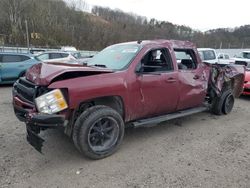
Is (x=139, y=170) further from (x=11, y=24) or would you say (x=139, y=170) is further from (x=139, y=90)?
(x=11, y=24)

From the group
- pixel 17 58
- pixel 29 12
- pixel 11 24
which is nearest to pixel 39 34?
pixel 11 24

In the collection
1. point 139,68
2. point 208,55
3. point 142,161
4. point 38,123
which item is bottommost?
point 142,161

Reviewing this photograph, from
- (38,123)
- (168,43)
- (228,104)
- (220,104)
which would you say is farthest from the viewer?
(228,104)

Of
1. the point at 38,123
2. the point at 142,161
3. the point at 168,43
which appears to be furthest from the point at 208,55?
the point at 38,123

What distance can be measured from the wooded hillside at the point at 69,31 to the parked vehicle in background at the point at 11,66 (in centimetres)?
2903

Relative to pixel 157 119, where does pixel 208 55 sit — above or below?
above

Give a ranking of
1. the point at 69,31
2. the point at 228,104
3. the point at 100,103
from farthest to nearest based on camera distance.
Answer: the point at 69,31, the point at 228,104, the point at 100,103

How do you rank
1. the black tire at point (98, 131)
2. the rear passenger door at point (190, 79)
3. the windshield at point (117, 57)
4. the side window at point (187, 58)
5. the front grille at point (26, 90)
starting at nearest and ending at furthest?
the black tire at point (98, 131) → the front grille at point (26, 90) → the windshield at point (117, 57) → the rear passenger door at point (190, 79) → the side window at point (187, 58)

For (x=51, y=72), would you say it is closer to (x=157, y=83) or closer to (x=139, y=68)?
(x=139, y=68)

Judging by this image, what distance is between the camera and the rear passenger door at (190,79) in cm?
488

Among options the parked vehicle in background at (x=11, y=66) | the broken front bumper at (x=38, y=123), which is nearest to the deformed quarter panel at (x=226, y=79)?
the broken front bumper at (x=38, y=123)

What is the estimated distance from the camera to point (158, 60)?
4.85 meters

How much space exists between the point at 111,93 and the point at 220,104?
3550 millimetres

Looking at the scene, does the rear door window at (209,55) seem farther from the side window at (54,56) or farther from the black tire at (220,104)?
the side window at (54,56)
